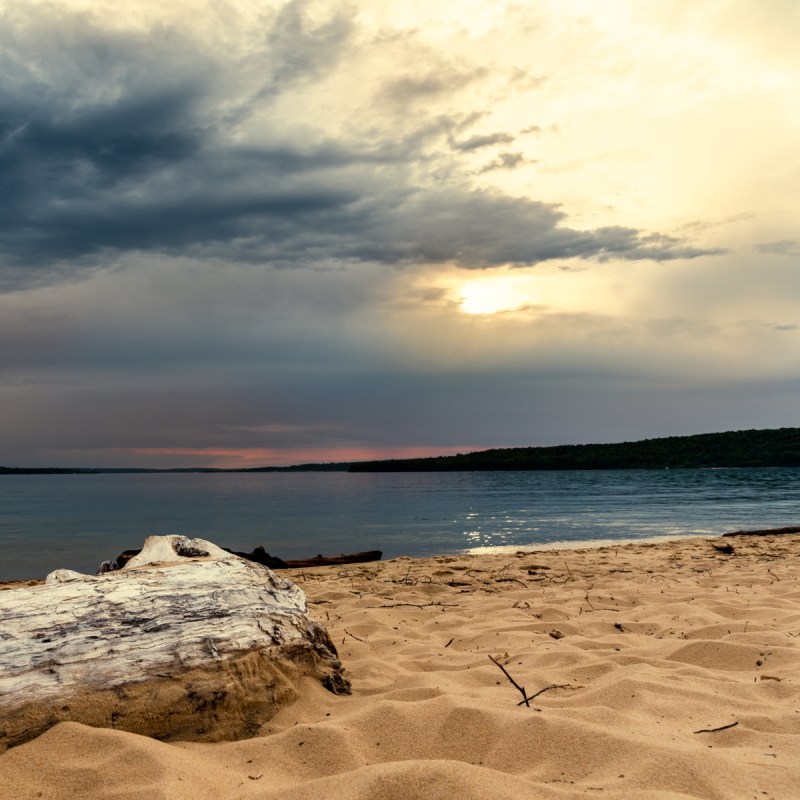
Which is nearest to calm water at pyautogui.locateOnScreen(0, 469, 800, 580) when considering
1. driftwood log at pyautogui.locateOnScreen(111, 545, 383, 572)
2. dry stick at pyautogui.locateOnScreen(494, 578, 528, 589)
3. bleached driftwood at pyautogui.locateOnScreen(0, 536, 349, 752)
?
driftwood log at pyautogui.locateOnScreen(111, 545, 383, 572)

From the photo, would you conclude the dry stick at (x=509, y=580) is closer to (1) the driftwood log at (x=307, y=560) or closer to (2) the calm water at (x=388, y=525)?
(1) the driftwood log at (x=307, y=560)

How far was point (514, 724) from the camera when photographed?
3.24 m

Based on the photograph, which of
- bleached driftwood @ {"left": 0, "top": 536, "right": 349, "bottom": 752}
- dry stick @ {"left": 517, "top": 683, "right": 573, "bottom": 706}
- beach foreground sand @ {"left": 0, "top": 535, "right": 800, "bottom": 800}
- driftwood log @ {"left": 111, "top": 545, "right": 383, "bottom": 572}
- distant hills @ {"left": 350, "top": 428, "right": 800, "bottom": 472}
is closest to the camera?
beach foreground sand @ {"left": 0, "top": 535, "right": 800, "bottom": 800}

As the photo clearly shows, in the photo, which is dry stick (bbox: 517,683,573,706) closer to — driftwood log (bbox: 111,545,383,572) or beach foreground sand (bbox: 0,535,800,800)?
beach foreground sand (bbox: 0,535,800,800)

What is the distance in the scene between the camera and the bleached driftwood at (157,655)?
3.27 meters

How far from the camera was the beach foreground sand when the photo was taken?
268 centimetres

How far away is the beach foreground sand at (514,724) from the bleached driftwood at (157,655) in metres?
0.15

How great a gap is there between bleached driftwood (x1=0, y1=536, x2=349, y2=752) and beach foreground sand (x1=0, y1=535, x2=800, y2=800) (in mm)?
152

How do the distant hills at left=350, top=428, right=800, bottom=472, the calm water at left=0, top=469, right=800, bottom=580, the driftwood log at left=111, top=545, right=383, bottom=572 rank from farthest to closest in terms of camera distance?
the distant hills at left=350, top=428, right=800, bottom=472, the calm water at left=0, top=469, right=800, bottom=580, the driftwood log at left=111, top=545, right=383, bottom=572

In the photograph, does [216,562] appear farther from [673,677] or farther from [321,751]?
[673,677]

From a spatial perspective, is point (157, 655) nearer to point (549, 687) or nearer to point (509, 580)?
point (549, 687)

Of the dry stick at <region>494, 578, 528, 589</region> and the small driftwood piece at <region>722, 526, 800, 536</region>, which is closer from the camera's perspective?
the dry stick at <region>494, 578, 528, 589</region>

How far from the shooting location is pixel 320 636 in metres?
4.29

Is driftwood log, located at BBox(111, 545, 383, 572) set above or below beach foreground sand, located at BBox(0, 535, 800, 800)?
below
